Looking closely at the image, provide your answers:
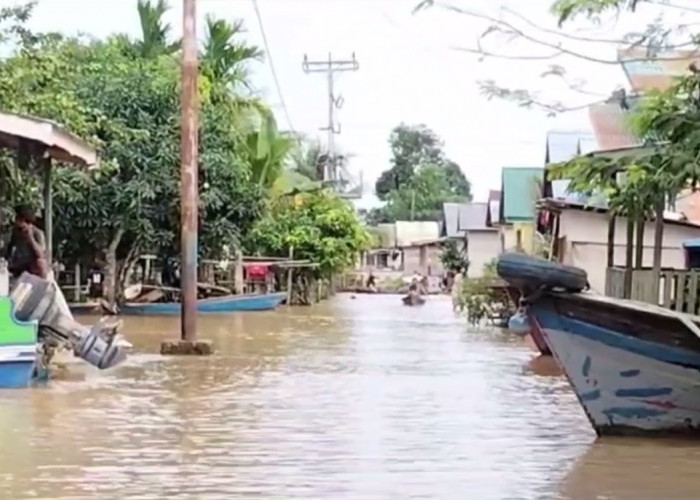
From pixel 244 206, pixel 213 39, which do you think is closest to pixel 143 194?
pixel 244 206

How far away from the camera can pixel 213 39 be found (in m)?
36.4

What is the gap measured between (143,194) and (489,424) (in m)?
18.9

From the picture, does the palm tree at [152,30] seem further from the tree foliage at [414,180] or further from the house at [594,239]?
the tree foliage at [414,180]

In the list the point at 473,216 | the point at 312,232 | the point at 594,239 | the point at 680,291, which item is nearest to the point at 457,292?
the point at 594,239

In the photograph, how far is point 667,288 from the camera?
16.5 metres

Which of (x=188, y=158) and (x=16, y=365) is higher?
(x=188, y=158)

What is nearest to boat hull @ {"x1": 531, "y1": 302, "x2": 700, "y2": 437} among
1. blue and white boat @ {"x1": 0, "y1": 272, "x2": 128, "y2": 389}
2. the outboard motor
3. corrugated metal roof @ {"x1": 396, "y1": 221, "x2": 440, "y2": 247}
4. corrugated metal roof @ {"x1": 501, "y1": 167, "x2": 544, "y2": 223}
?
blue and white boat @ {"x1": 0, "y1": 272, "x2": 128, "y2": 389}

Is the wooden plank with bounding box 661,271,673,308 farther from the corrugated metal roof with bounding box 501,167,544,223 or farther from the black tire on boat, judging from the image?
the corrugated metal roof with bounding box 501,167,544,223

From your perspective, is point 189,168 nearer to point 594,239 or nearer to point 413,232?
point 594,239

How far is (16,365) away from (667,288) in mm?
7770

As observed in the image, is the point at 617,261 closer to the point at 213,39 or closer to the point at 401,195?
the point at 213,39

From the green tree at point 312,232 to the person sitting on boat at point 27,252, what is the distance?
25.9 meters

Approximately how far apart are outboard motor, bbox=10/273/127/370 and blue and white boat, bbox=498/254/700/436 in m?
5.72

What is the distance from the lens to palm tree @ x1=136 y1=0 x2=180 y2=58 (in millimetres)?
36156
